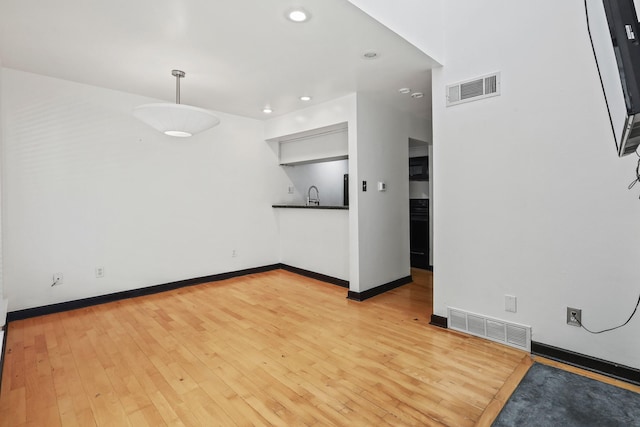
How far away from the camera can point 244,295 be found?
4.00 metres

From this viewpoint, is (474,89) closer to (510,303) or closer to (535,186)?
(535,186)

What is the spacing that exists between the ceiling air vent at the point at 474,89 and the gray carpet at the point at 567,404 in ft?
7.10

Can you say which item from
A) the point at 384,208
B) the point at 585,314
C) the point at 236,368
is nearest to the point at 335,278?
the point at 384,208

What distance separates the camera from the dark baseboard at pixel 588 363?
206 cm

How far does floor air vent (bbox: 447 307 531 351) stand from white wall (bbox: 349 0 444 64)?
2.30 meters

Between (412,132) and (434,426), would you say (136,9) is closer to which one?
(434,426)

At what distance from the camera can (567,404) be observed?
1.83m

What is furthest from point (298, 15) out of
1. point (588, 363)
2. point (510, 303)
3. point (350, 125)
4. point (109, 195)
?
point (588, 363)

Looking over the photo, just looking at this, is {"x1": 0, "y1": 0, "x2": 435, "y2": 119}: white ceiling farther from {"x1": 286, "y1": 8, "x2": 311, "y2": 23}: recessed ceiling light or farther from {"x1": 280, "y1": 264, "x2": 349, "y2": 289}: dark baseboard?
{"x1": 280, "y1": 264, "x2": 349, "y2": 289}: dark baseboard

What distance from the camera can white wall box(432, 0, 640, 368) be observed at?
2.14 metres

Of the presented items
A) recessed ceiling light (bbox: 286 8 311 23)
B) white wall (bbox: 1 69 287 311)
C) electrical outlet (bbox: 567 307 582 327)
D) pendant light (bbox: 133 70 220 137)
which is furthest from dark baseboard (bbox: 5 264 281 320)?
electrical outlet (bbox: 567 307 582 327)

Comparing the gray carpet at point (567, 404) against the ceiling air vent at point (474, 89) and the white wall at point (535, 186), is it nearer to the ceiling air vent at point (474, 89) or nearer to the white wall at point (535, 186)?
the white wall at point (535, 186)

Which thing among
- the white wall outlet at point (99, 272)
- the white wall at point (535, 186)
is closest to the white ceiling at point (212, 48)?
the white wall at point (535, 186)

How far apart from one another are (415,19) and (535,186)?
1631mm
